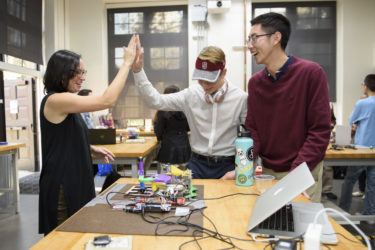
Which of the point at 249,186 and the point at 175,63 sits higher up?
the point at 175,63

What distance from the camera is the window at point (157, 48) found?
5.78 m

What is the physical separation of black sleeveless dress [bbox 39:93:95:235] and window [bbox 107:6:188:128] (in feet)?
14.3

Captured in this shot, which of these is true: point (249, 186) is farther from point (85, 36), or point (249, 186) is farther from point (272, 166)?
point (85, 36)

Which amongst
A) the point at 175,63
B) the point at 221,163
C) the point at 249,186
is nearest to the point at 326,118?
the point at 249,186

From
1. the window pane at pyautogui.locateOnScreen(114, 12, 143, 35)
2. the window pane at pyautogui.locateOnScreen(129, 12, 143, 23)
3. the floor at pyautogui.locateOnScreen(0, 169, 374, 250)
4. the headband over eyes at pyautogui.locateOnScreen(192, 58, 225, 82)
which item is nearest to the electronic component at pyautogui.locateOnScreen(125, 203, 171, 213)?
the headband over eyes at pyautogui.locateOnScreen(192, 58, 225, 82)

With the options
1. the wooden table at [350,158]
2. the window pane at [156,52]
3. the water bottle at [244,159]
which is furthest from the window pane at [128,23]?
the water bottle at [244,159]

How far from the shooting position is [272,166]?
155 centimetres

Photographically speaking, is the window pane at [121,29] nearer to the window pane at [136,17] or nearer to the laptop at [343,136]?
the window pane at [136,17]

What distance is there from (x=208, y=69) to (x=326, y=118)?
65 centimetres

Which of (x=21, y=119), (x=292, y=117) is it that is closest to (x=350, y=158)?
(x=292, y=117)

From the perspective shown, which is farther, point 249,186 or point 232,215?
point 249,186

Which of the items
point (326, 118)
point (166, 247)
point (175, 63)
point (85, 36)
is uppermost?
point (85, 36)

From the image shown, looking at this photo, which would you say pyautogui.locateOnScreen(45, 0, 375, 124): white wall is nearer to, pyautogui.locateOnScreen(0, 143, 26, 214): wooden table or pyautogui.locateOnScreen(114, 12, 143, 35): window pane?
pyautogui.locateOnScreen(114, 12, 143, 35): window pane

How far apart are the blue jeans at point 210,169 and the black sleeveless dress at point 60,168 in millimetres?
630
